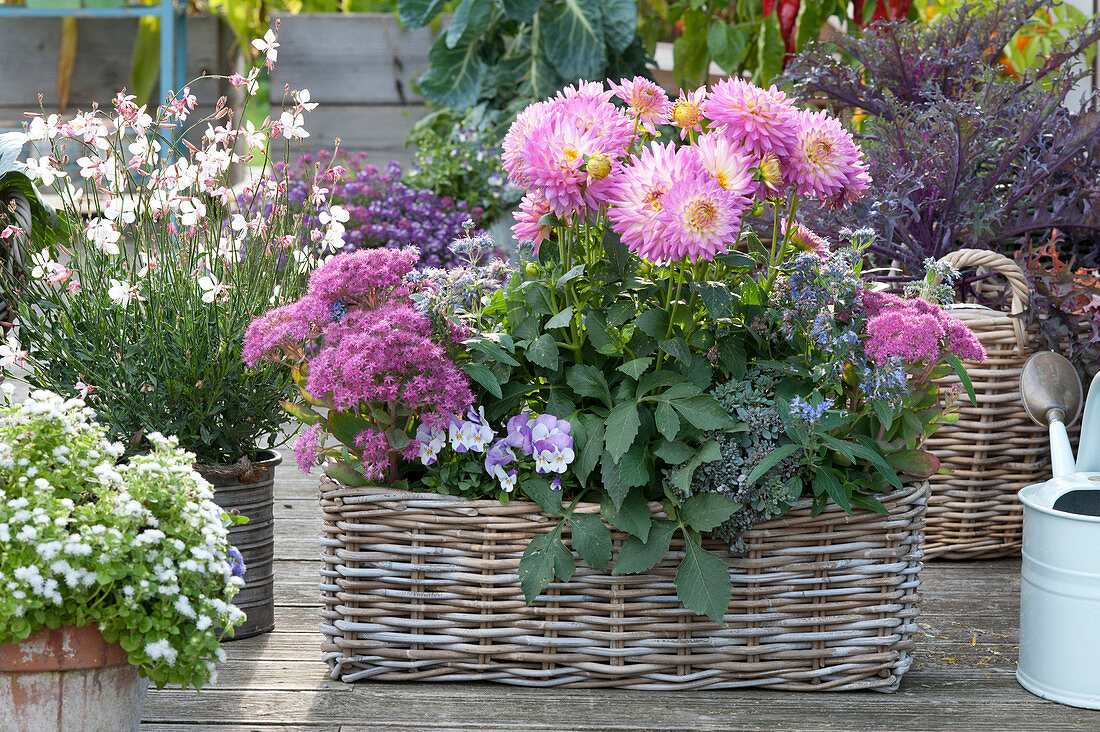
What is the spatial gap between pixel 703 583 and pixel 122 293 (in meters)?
0.95

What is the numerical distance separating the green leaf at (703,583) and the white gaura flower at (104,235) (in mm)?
959

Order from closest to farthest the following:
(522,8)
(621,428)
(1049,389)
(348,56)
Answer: (621,428)
(1049,389)
(522,8)
(348,56)

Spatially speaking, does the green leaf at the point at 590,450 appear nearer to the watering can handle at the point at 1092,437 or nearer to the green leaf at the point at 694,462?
the green leaf at the point at 694,462

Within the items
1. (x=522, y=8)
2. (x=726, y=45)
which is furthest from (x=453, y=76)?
(x=726, y=45)

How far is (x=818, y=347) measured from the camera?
4.74 ft

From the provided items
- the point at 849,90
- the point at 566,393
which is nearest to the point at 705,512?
the point at 566,393

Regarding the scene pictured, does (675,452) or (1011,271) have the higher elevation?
(1011,271)

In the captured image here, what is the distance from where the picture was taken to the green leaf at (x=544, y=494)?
4.86 feet

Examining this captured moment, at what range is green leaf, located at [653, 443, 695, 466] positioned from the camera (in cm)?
143

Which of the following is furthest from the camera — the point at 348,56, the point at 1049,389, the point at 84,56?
the point at 84,56

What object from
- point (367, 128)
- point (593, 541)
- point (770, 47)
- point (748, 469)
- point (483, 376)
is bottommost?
point (593, 541)

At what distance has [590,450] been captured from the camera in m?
1.47

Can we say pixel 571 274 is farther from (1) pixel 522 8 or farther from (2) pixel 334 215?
(1) pixel 522 8

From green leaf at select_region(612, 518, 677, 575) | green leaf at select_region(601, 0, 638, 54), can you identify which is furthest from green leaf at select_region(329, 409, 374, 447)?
green leaf at select_region(601, 0, 638, 54)
